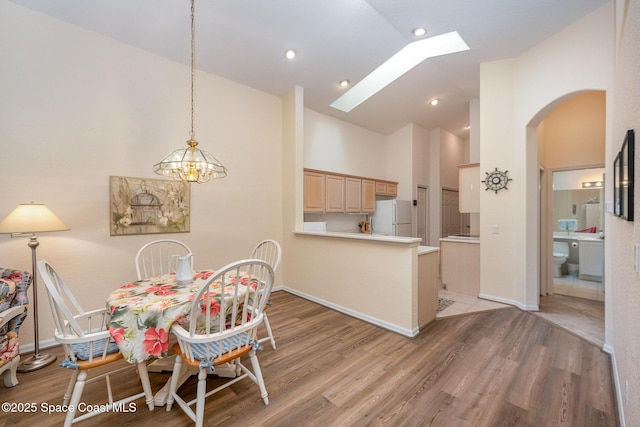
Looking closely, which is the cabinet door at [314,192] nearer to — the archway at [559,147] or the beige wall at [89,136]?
the beige wall at [89,136]

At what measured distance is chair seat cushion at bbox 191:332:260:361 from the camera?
62.5 inches

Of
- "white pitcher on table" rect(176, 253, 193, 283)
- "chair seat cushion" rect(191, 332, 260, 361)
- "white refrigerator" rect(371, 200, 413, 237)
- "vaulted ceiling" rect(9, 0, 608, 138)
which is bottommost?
"chair seat cushion" rect(191, 332, 260, 361)

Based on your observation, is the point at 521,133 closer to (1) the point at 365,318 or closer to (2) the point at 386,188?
(2) the point at 386,188

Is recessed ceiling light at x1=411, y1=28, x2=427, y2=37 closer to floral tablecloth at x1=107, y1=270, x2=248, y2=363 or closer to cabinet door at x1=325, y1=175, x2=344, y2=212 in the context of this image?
cabinet door at x1=325, y1=175, x2=344, y2=212

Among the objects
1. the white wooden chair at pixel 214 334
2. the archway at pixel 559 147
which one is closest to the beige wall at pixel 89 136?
the white wooden chair at pixel 214 334

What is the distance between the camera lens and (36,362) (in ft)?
7.52

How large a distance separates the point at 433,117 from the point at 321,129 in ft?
9.20

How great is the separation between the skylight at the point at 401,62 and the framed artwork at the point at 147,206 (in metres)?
3.31

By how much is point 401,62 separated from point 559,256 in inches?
183

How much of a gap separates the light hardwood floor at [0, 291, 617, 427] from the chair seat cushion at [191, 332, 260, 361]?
1.50ft

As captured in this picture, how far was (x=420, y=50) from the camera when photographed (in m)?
4.20

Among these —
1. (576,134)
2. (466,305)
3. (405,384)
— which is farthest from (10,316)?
(576,134)

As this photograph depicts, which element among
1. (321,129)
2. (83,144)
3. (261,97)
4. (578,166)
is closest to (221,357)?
(83,144)

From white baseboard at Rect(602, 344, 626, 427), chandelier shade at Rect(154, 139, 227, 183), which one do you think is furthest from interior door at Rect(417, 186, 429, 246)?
chandelier shade at Rect(154, 139, 227, 183)
